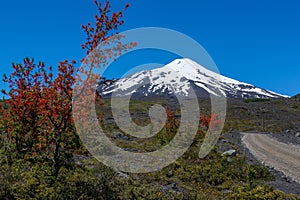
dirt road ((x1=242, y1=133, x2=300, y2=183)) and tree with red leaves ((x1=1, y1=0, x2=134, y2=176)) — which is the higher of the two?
tree with red leaves ((x1=1, y1=0, x2=134, y2=176))

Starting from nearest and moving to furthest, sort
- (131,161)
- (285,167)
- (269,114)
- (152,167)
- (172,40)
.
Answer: (172,40) → (152,167) → (131,161) → (285,167) → (269,114)

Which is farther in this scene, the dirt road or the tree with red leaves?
the dirt road

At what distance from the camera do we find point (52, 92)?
7098 mm

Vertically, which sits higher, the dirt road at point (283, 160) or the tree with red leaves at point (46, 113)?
the tree with red leaves at point (46, 113)

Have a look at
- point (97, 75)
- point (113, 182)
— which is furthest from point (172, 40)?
point (113, 182)

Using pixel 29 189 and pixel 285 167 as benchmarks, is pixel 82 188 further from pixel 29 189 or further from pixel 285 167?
pixel 285 167

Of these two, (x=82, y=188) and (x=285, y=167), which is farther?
(x=285, y=167)

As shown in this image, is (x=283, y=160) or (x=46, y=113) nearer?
(x=46, y=113)

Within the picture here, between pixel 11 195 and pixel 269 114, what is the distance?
72.5m

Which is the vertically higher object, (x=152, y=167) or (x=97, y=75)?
(x=97, y=75)

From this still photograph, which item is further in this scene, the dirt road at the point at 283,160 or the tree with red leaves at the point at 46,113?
the dirt road at the point at 283,160

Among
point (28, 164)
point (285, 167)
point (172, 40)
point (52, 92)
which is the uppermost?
point (172, 40)

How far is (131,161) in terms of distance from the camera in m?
14.9

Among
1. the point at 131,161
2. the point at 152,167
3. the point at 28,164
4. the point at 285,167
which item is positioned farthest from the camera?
the point at 285,167
